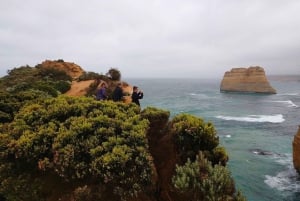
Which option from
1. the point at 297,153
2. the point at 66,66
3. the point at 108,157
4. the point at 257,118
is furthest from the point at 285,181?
the point at 257,118

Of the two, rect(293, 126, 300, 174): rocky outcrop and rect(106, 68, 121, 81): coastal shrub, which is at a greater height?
rect(106, 68, 121, 81): coastal shrub

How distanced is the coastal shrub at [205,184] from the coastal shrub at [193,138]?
1.08m

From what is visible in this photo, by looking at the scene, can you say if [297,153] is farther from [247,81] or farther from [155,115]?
[247,81]

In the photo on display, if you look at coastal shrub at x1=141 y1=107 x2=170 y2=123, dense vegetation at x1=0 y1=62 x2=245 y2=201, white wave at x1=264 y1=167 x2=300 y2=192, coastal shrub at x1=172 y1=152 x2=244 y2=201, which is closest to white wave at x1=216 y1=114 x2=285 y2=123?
white wave at x1=264 y1=167 x2=300 y2=192

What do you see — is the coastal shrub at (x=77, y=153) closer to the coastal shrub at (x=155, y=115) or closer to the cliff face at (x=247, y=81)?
the coastal shrub at (x=155, y=115)

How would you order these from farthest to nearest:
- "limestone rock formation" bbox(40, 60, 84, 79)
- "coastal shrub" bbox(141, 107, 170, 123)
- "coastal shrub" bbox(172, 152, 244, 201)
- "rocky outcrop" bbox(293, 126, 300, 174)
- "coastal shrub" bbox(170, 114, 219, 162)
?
"limestone rock formation" bbox(40, 60, 84, 79) → "rocky outcrop" bbox(293, 126, 300, 174) → "coastal shrub" bbox(141, 107, 170, 123) → "coastal shrub" bbox(170, 114, 219, 162) → "coastal shrub" bbox(172, 152, 244, 201)

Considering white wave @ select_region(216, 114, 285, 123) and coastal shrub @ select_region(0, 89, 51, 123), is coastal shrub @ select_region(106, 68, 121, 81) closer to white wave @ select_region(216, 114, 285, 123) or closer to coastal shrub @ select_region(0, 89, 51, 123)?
coastal shrub @ select_region(0, 89, 51, 123)

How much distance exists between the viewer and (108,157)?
671cm

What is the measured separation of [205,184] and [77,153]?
330 centimetres

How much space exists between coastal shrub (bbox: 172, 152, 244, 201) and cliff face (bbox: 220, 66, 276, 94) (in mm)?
116421

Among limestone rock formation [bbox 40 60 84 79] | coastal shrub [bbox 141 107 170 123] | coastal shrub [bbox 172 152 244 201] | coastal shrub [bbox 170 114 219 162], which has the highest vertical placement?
limestone rock formation [bbox 40 60 84 79]

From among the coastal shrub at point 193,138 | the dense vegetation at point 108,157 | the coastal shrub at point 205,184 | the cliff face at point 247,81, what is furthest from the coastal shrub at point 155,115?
the cliff face at point 247,81

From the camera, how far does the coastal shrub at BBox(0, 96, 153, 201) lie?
681cm

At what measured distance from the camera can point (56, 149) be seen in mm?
7266
